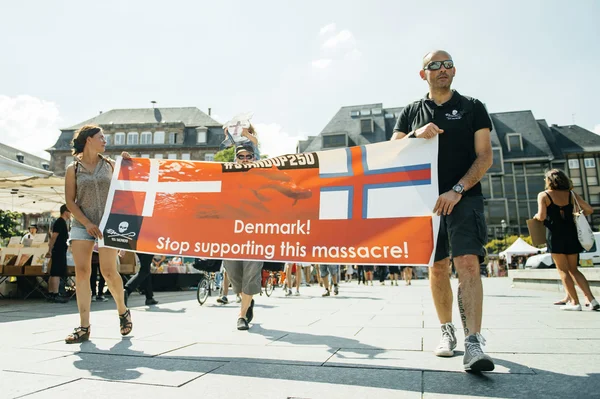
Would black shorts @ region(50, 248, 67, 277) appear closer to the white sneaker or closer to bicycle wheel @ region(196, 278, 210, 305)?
bicycle wheel @ region(196, 278, 210, 305)

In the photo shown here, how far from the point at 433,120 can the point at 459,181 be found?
55cm

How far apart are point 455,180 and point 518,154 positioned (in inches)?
2286

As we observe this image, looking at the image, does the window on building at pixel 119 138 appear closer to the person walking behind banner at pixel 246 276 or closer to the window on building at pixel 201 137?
the window on building at pixel 201 137

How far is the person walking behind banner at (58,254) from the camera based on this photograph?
886 centimetres

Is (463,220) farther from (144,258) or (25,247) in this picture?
(25,247)

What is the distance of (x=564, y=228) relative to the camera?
6.40m

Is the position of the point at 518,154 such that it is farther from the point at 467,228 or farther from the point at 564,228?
the point at 467,228

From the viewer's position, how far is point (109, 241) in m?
4.07

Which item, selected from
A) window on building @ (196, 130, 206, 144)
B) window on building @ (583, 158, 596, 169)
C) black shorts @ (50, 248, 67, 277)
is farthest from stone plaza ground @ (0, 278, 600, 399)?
window on building @ (583, 158, 596, 169)

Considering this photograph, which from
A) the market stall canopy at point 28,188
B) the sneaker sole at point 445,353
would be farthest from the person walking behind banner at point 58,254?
the sneaker sole at point 445,353

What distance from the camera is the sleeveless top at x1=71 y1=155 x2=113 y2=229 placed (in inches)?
166

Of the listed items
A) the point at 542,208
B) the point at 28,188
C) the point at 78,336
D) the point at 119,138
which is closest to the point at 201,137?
the point at 119,138

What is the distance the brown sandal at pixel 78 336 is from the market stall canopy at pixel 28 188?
7913mm

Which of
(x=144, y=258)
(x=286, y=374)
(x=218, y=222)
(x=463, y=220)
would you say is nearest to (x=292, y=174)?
(x=218, y=222)
